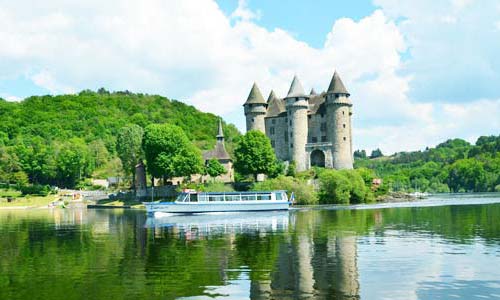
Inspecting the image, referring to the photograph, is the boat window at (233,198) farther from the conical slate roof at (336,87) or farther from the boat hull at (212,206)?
the conical slate roof at (336,87)

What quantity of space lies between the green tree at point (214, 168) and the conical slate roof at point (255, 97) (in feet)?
54.8

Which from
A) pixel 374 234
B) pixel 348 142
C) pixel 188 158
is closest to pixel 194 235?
pixel 374 234

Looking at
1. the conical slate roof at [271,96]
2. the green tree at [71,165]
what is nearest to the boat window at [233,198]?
the conical slate roof at [271,96]

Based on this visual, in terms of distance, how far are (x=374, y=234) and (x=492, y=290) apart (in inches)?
706

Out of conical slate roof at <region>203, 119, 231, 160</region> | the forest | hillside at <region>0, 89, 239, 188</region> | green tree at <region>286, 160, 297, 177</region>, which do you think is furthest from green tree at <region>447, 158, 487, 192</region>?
conical slate roof at <region>203, 119, 231, 160</region>

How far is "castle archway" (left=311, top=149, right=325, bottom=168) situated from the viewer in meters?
108

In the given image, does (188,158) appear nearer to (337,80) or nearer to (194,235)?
(337,80)

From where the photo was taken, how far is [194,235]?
39719mm

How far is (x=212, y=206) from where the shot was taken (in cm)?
6950

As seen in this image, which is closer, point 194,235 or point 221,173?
point 194,235

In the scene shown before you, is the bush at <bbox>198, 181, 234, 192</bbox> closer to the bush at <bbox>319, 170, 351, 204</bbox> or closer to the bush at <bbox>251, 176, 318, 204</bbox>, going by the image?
the bush at <bbox>251, 176, 318, 204</bbox>

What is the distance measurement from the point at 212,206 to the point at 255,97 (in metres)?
47.0

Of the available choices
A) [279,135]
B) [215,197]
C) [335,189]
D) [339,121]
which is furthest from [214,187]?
[339,121]

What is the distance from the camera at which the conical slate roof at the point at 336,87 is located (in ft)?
341
